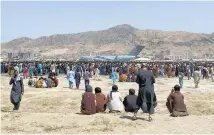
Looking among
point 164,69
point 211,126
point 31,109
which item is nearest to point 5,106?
point 31,109

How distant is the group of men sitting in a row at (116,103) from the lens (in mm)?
11523

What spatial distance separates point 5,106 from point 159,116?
24.3 ft

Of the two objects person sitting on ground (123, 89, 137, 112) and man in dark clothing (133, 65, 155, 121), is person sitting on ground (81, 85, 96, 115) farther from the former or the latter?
man in dark clothing (133, 65, 155, 121)

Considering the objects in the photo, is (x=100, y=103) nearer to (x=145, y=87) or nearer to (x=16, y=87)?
(x=145, y=87)

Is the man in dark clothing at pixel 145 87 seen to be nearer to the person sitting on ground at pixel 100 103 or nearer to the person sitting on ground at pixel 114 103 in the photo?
the person sitting on ground at pixel 114 103

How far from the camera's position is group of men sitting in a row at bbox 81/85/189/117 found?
1152 centimetres

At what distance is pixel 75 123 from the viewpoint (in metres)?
10.7

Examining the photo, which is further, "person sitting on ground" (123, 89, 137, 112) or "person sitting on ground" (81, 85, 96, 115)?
"person sitting on ground" (123, 89, 137, 112)

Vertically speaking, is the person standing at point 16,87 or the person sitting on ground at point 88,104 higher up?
the person standing at point 16,87

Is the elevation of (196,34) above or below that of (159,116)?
above

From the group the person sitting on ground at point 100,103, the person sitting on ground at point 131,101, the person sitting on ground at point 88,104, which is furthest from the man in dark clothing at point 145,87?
the person sitting on ground at point 100,103

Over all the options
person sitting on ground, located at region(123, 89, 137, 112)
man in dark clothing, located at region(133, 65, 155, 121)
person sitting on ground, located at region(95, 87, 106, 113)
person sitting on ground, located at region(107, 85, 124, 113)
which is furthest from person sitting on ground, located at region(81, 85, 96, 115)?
man in dark clothing, located at region(133, 65, 155, 121)

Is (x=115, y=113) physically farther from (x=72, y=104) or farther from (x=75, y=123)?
(x=72, y=104)

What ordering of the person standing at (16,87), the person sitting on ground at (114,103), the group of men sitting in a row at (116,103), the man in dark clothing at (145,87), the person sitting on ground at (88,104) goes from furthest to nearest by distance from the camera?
the person standing at (16,87) < the person sitting on ground at (114,103) < the person sitting on ground at (88,104) < the group of men sitting in a row at (116,103) < the man in dark clothing at (145,87)
